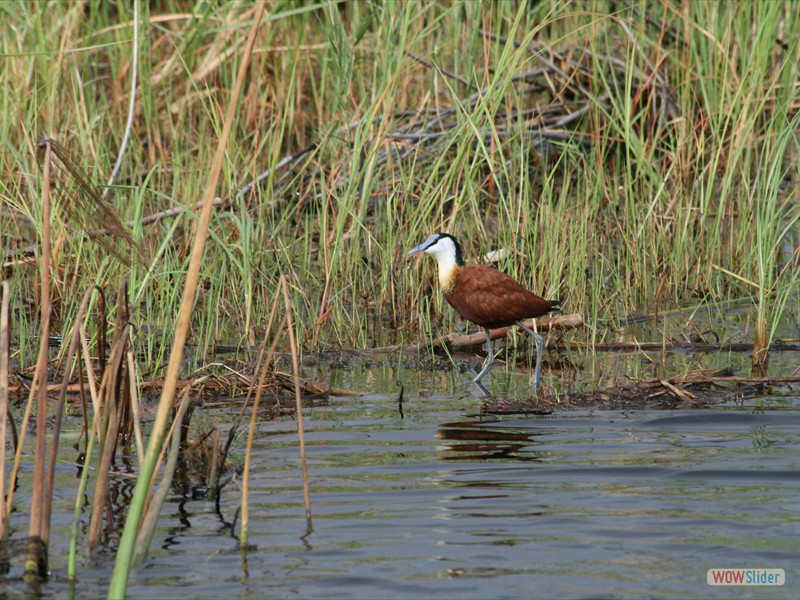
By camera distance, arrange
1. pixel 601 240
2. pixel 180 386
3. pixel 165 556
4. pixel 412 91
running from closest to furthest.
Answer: pixel 165 556
pixel 180 386
pixel 601 240
pixel 412 91

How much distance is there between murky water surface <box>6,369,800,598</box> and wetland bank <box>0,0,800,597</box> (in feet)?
0.05

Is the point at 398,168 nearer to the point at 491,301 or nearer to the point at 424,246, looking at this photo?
the point at 424,246

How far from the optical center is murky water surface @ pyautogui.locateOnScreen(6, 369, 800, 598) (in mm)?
3398

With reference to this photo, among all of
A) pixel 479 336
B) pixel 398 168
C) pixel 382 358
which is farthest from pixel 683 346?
pixel 398 168

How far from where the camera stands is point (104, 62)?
10.6 m

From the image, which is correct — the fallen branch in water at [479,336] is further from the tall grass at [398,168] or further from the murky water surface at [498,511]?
the murky water surface at [498,511]

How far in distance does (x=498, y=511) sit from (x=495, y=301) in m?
2.46

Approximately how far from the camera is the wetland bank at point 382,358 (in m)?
3.47

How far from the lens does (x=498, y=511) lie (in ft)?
13.2

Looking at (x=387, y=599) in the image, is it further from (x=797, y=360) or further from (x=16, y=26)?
(x=16, y=26)

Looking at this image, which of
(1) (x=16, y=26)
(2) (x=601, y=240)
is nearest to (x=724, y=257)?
(2) (x=601, y=240)

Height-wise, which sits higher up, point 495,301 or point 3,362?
point 3,362

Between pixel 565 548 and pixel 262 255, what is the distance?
3.54m

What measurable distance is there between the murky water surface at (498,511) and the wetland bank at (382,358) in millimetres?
16
